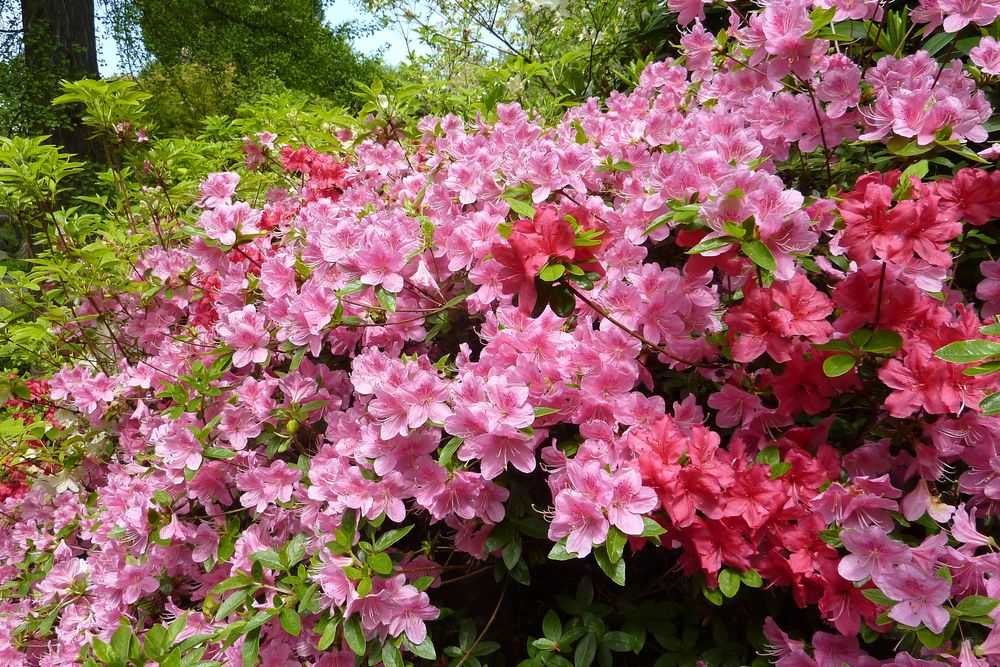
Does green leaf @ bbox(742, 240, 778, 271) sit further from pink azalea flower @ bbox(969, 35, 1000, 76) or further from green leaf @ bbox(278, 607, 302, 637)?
green leaf @ bbox(278, 607, 302, 637)

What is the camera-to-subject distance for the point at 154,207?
2.66 meters

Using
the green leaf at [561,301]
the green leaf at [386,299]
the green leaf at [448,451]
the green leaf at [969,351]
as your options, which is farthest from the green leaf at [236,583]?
the green leaf at [969,351]

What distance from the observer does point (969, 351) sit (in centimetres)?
91

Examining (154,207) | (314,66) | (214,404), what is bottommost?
(214,404)

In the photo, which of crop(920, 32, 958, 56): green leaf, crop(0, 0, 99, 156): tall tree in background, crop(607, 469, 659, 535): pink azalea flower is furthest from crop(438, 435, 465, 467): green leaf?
crop(0, 0, 99, 156): tall tree in background

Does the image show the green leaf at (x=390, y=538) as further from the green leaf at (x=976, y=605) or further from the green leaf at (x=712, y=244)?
the green leaf at (x=976, y=605)

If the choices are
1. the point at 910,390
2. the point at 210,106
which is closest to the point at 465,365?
the point at 910,390

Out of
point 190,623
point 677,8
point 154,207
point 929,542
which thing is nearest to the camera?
point 929,542

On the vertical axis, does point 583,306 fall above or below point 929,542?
above

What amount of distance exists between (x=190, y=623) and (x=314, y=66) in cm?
1669

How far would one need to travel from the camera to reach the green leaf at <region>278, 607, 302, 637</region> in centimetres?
119

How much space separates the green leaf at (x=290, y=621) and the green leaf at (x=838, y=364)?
103 centimetres

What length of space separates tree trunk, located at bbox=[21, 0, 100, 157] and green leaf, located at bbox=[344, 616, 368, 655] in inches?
378

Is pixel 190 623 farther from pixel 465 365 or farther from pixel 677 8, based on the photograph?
pixel 677 8
